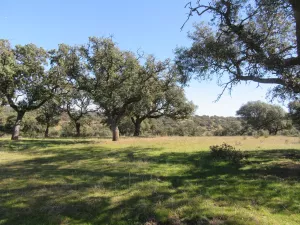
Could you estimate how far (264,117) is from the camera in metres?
60.9

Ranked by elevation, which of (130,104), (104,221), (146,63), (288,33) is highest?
(146,63)

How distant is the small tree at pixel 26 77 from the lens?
979 inches

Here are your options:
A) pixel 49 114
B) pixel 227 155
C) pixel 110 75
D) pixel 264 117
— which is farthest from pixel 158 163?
pixel 264 117

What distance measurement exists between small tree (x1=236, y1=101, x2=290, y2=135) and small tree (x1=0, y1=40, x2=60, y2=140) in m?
50.1

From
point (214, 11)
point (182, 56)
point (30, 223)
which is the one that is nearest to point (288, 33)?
point (214, 11)

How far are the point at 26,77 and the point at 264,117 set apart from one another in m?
54.7

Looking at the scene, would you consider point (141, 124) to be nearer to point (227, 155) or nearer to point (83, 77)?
point (83, 77)

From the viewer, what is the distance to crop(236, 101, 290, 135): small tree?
5892 cm

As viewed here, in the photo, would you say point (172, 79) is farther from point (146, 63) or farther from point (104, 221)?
point (104, 221)

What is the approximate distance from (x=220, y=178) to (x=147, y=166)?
372 cm

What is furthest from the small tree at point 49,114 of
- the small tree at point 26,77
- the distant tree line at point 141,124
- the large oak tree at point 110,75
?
the large oak tree at point 110,75

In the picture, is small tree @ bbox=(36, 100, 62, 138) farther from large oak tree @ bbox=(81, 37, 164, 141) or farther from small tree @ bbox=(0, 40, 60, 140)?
large oak tree @ bbox=(81, 37, 164, 141)

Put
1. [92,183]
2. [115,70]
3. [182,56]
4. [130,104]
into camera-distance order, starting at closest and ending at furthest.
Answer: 1. [92,183]
2. [182,56]
3. [115,70]
4. [130,104]

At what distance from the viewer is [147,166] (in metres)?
11.8
